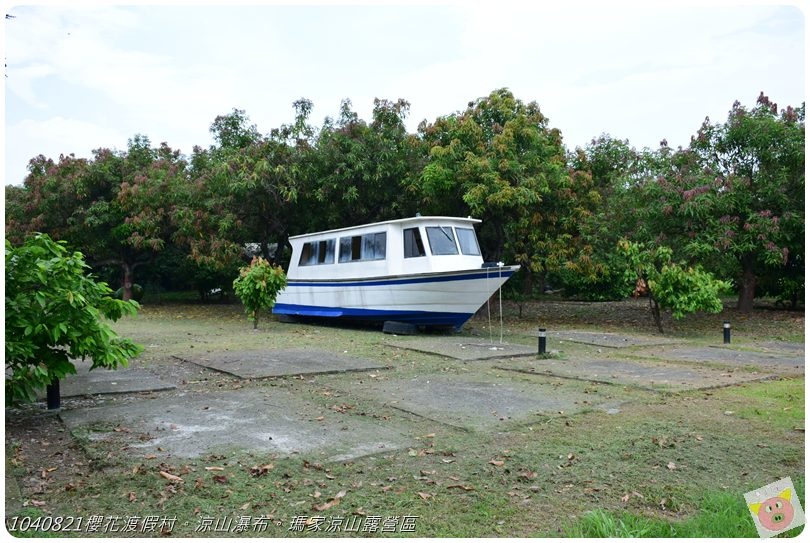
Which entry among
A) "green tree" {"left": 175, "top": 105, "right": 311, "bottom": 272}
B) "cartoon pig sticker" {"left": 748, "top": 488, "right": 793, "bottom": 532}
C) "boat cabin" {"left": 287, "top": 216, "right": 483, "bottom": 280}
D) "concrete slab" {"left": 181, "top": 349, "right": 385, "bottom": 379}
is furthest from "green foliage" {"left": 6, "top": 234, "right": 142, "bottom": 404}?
"green tree" {"left": 175, "top": 105, "right": 311, "bottom": 272}

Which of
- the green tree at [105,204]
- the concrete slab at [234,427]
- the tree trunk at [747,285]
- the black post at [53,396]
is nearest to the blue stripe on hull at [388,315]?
the green tree at [105,204]

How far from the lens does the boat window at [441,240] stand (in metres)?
14.0

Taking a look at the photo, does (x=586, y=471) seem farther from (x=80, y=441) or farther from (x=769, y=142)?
(x=769, y=142)

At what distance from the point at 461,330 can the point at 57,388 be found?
1002cm

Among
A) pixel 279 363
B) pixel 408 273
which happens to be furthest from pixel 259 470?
pixel 408 273

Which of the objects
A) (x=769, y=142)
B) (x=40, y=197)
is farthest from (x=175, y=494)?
(x=40, y=197)

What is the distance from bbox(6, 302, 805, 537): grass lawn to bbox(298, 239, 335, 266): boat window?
923 centimetres

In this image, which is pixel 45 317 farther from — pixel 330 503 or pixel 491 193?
pixel 491 193

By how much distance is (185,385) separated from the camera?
7.64 m

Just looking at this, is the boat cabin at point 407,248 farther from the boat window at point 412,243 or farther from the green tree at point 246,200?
the green tree at point 246,200

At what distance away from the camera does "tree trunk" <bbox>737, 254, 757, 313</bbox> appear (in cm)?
1731

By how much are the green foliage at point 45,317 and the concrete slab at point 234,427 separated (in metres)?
0.53

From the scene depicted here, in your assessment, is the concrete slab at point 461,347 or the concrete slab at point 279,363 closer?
the concrete slab at point 279,363

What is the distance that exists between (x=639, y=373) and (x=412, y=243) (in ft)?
21.0
